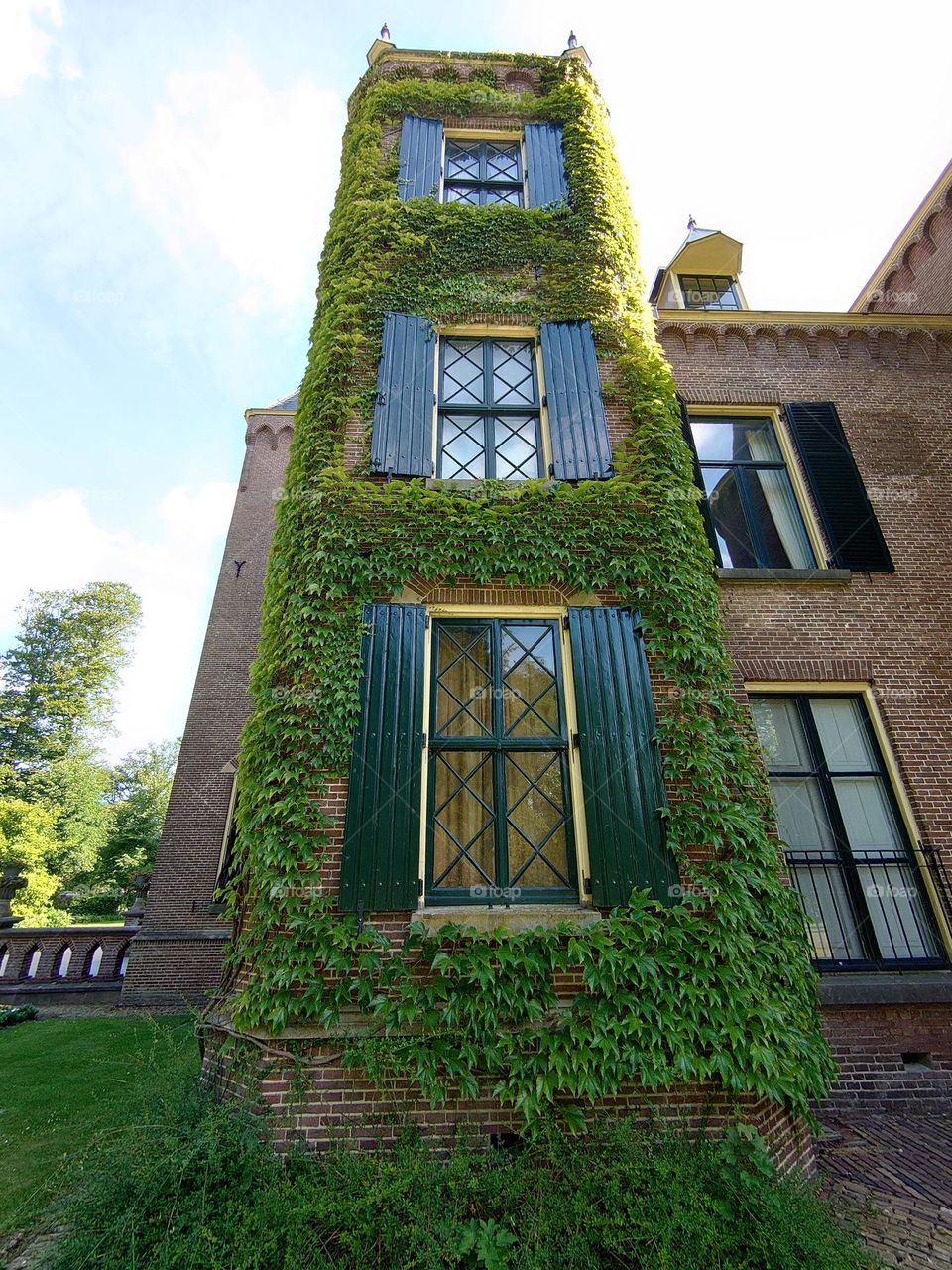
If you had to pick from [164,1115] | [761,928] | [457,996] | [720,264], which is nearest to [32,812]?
[164,1115]

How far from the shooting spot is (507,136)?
31.2 feet

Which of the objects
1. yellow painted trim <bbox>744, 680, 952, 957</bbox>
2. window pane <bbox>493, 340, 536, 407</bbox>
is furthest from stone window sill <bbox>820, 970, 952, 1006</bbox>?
window pane <bbox>493, 340, 536, 407</bbox>

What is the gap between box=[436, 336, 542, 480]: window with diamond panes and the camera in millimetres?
6832

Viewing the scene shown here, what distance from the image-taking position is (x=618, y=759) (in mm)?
5133

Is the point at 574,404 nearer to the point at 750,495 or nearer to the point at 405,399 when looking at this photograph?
the point at 405,399

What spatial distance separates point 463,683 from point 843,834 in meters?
4.58

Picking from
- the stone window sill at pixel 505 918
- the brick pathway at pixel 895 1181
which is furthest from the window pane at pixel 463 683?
the brick pathway at pixel 895 1181

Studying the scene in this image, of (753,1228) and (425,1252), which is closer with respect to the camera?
(425,1252)

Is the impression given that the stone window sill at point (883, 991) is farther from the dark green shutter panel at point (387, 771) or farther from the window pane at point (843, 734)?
the dark green shutter panel at point (387, 771)

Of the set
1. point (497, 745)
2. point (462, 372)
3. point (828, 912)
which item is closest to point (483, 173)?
point (462, 372)

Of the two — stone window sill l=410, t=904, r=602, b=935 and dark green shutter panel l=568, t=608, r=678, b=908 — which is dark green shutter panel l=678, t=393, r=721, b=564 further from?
stone window sill l=410, t=904, r=602, b=935

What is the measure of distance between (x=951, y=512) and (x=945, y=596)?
1404mm

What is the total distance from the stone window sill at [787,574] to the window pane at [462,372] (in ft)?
12.6

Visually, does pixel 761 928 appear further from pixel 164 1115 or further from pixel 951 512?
pixel 951 512
